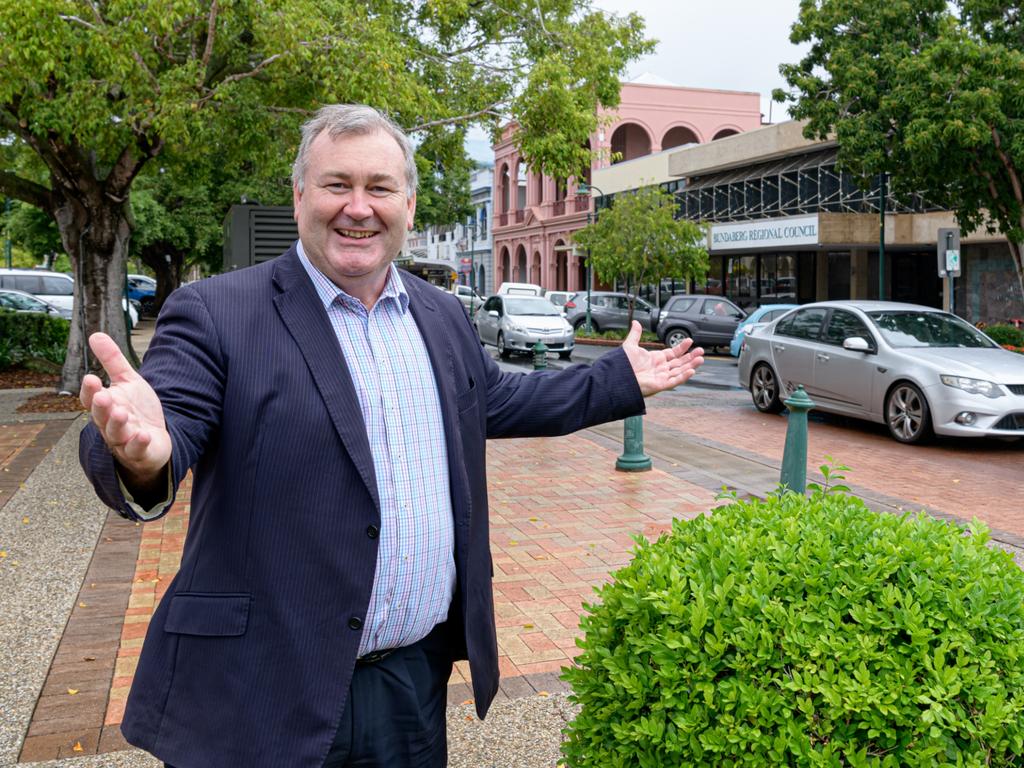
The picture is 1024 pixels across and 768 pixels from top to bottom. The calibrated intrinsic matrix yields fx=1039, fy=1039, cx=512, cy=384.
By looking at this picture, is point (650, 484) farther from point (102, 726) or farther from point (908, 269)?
point (908, 269)

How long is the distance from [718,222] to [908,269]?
7591 millimetres

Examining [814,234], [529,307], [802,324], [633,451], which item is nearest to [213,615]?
[633,451]

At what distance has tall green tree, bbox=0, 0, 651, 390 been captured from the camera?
415 inches

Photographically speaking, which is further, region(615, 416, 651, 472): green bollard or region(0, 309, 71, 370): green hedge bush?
region(0, 309, 71, 370): green hedge bush

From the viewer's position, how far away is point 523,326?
2442 cm

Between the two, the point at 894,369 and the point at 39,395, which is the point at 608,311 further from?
the point at 894,369

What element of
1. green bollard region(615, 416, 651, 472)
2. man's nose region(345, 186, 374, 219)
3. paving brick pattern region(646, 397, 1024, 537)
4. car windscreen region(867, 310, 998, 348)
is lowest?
paving brick pattern region(646, 397, 1024, 537)

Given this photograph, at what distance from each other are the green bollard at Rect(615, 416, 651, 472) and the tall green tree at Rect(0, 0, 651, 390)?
467cm

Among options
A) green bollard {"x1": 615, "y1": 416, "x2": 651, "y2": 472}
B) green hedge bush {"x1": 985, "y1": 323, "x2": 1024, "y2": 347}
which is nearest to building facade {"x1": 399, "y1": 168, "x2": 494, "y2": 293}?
green hedge bush {"x1": 985, "y1": 323, "x2": 1024, "y2": 347}

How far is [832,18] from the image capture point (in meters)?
22.2

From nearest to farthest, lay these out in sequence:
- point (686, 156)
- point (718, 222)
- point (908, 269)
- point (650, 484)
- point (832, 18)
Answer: point (650, 484) → point (832, 18) → point (908, 269) → point (718, 222) → point (686, 156)

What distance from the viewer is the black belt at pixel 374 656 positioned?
2.23 meters

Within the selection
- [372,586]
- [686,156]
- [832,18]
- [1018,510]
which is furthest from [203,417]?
[686,156]

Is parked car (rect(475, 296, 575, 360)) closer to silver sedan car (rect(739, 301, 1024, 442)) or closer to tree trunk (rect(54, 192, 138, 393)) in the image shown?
tree trunk (rect(54, 192, 138, 393))
